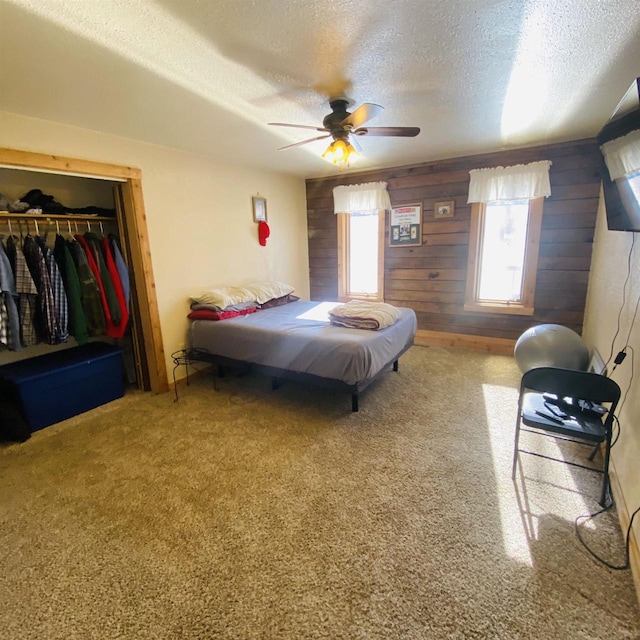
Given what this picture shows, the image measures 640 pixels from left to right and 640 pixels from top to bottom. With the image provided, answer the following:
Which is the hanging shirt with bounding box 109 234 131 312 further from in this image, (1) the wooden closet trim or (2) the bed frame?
(2) the bed frame

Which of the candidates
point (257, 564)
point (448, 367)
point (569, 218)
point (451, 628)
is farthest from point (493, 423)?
point (569, 218)

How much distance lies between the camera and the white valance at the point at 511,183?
11.3 ft

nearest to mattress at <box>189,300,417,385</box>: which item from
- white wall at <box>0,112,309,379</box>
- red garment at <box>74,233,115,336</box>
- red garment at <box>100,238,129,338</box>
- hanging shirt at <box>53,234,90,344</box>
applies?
white wall at <box>0,112,309,379</box>

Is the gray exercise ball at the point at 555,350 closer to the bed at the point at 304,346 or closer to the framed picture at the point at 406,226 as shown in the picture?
the bed at the point at 304,346

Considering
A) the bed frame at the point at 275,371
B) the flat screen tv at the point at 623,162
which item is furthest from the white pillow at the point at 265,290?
the flat screen tv at the point at 623,162

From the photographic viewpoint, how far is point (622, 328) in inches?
83.8

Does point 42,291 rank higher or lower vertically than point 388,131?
lower

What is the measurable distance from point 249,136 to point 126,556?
9.98 feet

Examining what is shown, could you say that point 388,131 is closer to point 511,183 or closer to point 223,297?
point 511,183

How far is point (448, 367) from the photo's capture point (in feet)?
12.0

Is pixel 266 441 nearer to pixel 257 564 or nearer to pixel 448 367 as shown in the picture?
pixel 257 564

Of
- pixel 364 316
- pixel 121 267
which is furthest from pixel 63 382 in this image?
pixel 364 316

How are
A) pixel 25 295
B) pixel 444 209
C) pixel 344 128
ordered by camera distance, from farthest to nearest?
pixel 444 209
pixel 25 295
pixel 344 128

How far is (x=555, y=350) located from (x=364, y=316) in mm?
1535
